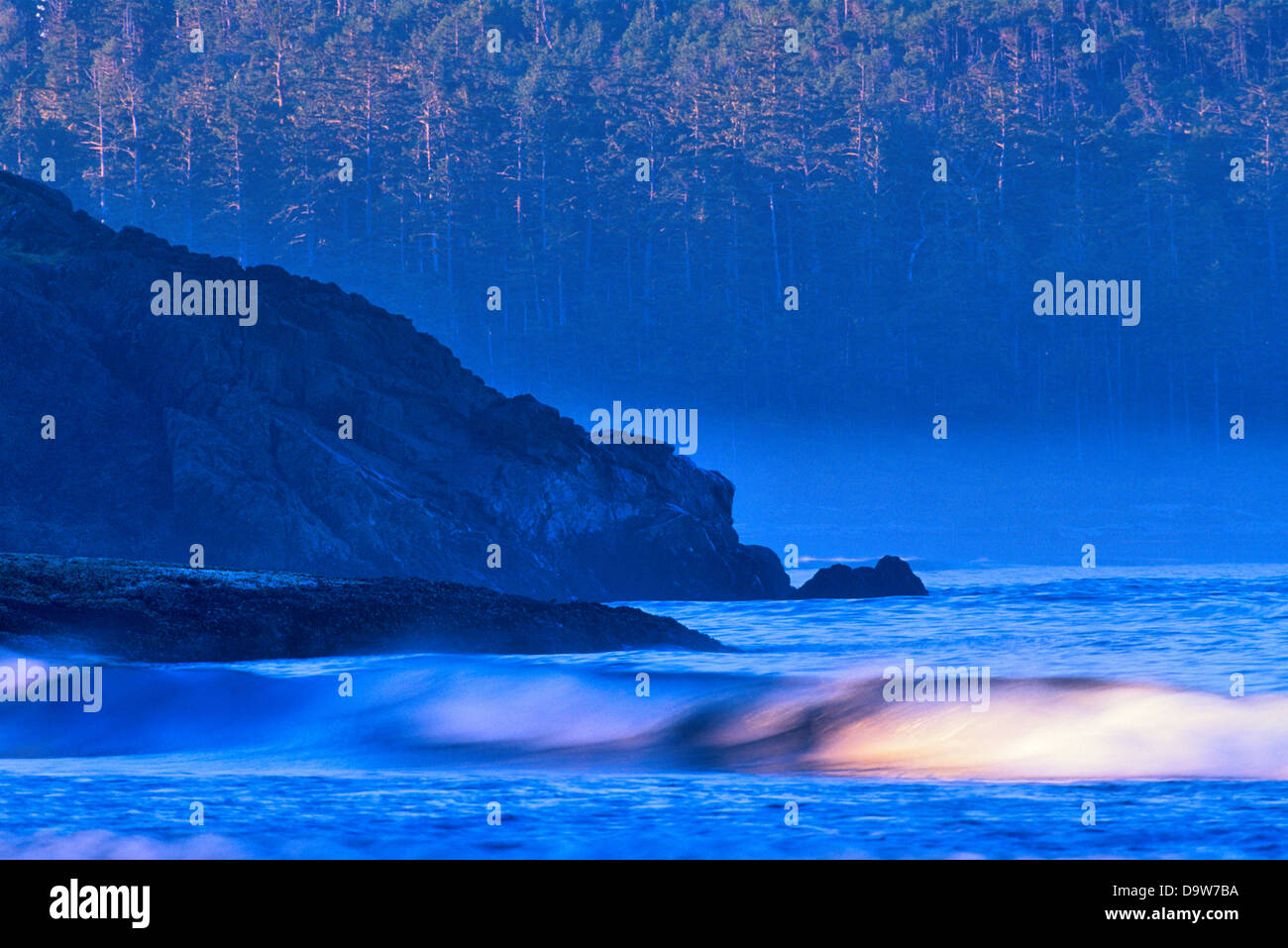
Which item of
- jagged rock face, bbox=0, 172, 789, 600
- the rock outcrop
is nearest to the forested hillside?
jagged rock face, bbox=0, 172, 789, 600

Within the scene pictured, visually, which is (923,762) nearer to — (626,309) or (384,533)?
(384,533)

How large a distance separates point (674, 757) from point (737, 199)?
340 feet

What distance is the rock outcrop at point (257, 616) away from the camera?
23828mm

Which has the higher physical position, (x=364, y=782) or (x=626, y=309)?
(x=626, y=309)

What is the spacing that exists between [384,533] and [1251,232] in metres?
102

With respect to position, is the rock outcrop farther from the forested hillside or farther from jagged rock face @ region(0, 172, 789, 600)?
the forested hillside

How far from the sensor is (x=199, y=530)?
38250 millimetres

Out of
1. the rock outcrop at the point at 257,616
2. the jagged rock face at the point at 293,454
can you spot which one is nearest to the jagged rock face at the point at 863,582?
the jagged rock face at the point at 293,454

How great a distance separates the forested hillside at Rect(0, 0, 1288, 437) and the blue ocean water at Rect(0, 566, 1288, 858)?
90.2m

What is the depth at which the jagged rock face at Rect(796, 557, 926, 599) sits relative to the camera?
45656 mm

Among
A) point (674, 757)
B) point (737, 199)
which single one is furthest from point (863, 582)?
point (737, 199)

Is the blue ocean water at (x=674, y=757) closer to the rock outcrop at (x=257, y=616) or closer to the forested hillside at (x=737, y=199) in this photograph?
the rock outcrop at (x=257, y=616)

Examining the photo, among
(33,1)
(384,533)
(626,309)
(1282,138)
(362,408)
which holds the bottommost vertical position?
(384,533)
